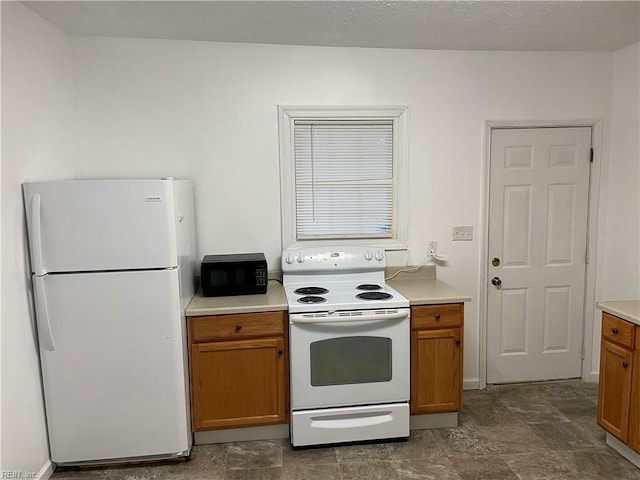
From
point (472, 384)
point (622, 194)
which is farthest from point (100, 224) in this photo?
point (622, 194)

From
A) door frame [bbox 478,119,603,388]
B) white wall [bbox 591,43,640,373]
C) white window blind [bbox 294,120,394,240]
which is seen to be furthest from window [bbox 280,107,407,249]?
white wall [bbox 591,43,640,373]

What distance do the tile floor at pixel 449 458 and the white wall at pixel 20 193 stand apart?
1.43 feet

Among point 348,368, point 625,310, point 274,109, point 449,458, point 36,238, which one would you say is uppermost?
point 274,109

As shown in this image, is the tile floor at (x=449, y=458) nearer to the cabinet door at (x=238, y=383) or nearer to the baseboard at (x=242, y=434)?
the baseboard at (x=242, y=434)

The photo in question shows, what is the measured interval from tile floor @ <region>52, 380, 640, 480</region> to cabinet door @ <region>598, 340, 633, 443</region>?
20 centimetres

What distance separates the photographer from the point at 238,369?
287 centimetres

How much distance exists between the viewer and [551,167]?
140 inches

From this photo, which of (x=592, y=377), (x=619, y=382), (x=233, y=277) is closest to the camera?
(x=619, y=382)

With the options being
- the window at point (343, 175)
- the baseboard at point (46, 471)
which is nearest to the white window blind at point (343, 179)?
the window at point (343, 175)

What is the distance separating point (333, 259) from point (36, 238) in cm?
175

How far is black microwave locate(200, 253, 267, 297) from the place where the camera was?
3037mm

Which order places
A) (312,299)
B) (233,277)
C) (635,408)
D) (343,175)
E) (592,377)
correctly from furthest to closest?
1. (592,377)
2. (343,175)
3. (233,277)
4. (312,299)
5. (635,408)

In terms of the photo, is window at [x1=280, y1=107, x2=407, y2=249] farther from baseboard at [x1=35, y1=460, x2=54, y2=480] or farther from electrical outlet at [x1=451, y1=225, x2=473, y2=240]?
baseboard at [x1=35, y1=460, x2=54, y2=480]

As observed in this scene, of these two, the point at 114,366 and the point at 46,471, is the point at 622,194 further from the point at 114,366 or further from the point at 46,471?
the point at 46,471
